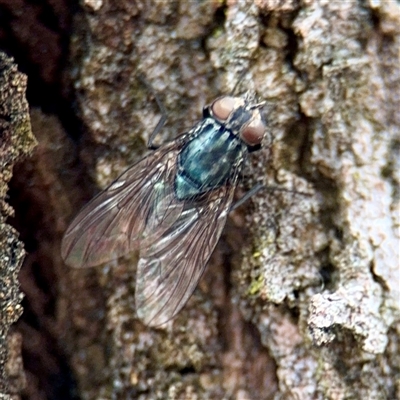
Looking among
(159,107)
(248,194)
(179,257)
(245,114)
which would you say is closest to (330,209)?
(248,194)

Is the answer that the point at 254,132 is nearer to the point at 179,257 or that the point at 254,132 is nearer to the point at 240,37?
the point at 240,37

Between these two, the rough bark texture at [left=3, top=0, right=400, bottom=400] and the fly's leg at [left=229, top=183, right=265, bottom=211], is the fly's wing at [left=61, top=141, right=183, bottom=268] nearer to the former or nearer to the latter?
the rough bark texture at [left=3, top=0, right=400, bottom=400]

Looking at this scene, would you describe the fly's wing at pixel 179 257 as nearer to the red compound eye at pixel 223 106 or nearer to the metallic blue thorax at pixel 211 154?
the metallic blue thorax at pixel 211 154

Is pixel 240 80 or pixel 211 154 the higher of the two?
pixel 240 80

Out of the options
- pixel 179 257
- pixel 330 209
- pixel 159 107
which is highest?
pixel 159 107

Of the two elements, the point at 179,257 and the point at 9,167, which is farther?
the point at 179,257

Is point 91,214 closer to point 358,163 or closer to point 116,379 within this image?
point 116,379

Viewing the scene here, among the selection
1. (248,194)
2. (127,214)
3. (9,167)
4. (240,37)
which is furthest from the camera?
(127,214)

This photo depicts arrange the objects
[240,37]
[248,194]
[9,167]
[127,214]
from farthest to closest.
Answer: [127,214], [248,194], [240,37], [9,167]
